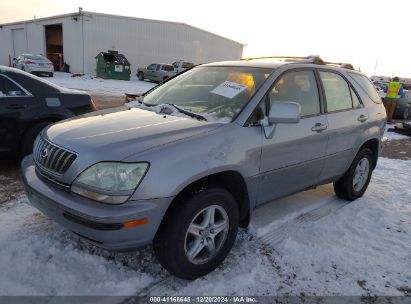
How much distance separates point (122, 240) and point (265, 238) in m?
1.71

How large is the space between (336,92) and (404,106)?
507 inches

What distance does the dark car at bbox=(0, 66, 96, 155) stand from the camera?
5121mm

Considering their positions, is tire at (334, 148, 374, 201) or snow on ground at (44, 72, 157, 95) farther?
snow on ground at (44, 72, 157, 95)

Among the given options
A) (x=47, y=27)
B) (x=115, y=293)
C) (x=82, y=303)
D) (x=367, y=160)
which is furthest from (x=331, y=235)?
(x=47, y=27)

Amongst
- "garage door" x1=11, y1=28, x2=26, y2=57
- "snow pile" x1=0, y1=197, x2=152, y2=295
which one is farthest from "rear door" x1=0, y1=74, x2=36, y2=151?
"garage door" x1=11, y1=28, x2=26, y2=57

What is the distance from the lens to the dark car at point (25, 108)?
5.12 metres

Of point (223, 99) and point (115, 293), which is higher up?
point (223, 99)

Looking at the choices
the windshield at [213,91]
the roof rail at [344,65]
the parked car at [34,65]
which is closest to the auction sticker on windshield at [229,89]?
the windshield at [213,91]

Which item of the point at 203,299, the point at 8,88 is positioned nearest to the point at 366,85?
the point at 203,299

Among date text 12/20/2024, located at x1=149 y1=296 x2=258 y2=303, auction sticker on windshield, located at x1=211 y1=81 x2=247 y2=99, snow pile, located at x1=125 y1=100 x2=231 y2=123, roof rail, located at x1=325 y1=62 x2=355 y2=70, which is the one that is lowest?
date text 12/20/2024, located at x1=149 y1=296 x2=258 y2=303

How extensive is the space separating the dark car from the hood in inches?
83.9

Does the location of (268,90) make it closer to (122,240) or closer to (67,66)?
(122,240)

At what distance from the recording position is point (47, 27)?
38.5 metres

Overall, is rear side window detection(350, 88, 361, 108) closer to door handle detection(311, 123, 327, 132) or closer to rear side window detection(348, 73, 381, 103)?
rear side window detection(348, 73, 381, 103)
